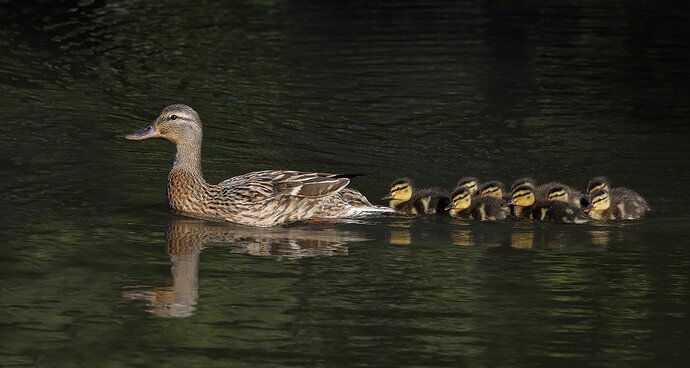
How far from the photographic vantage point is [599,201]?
10.5m

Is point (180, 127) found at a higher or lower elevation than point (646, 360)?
higher

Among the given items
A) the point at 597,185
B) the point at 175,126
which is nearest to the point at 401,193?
the point at 597,185

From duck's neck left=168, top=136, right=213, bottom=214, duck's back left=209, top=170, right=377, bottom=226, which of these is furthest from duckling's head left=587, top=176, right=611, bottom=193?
duck's neck left=168, top=136, right=213, bottom=214

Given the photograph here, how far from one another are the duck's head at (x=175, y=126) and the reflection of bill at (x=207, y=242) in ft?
2.37

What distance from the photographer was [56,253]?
8.99 meters

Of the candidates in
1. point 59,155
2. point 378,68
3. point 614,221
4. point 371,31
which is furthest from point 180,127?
point 371,31

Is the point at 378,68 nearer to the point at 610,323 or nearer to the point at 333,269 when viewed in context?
the point at 333,269

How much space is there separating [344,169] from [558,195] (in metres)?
2.10

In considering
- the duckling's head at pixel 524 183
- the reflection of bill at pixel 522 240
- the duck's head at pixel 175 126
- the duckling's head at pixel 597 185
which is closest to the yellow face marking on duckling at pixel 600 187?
the duckling's head at pixel 597 185

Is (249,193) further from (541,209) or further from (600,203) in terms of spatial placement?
(600,203)

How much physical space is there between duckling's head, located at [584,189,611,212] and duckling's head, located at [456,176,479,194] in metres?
0.82

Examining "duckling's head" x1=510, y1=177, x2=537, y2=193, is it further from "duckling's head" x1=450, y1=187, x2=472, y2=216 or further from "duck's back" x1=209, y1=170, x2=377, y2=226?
"duck's back" x1=209, y1=170, x2=377, y2=226

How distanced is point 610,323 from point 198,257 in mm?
2627

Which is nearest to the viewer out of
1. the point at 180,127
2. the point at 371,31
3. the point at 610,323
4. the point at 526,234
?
the point at 610,323
